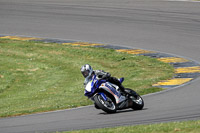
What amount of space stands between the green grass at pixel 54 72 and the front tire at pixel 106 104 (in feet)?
5.75

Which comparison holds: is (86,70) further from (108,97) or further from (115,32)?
(115,32)

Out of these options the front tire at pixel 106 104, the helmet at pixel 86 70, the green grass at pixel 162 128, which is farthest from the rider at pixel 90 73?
the green grass at pixel 162 128

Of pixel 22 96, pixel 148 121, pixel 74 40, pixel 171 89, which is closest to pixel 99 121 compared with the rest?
pixel 148 121

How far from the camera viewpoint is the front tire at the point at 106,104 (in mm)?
12664

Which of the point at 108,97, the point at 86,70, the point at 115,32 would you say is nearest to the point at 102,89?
the point at 108,97

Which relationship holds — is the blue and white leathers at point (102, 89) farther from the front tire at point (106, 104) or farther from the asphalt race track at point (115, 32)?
the asphalt race track at point (115, 32)

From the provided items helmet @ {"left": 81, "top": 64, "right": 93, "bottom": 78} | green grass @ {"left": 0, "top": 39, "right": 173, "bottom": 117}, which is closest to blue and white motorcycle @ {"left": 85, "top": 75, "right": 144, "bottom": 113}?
helmet @ {"left": 81, "top": 64, "right": 93, "bottom": 78}

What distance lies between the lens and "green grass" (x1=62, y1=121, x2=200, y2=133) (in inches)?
378

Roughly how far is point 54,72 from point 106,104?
322 inches

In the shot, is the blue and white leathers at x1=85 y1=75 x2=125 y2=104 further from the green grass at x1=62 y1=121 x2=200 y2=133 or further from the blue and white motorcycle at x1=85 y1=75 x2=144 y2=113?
the green grass at x1=62 y1=121 x2=200 y2=133

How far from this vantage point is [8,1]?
115ft

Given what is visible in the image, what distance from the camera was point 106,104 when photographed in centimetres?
1284

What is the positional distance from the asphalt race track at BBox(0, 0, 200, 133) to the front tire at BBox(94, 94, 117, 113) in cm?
17

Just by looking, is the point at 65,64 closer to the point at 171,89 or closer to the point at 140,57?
the point at 140,57
